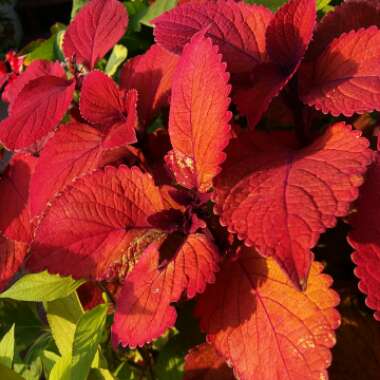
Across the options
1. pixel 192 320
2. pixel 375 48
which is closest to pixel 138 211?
pixel 192 320

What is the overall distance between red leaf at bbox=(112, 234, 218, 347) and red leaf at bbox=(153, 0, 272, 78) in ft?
0.63

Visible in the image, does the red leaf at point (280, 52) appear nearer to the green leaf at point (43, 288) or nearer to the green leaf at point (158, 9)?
the green leaf at point (43, 288)

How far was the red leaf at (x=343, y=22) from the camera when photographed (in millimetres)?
604

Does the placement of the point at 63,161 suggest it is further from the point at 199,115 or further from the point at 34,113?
the point at 199,115

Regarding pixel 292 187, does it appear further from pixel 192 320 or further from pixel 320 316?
pixel 192 320

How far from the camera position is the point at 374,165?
1.52 feet

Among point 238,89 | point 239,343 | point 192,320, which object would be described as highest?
point 238,89

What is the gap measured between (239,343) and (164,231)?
0.40 ft

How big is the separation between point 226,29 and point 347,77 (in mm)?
138

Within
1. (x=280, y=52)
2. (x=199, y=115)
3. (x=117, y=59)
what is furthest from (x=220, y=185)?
(x=117, y=59)

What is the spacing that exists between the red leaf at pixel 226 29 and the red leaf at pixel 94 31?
5.1 inches

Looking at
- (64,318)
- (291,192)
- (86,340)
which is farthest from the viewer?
(64,318)

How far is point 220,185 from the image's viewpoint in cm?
46

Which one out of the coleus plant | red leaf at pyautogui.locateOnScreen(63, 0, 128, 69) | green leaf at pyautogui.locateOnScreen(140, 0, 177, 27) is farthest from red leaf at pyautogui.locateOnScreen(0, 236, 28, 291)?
green leaf at pyautogui.locateOnScreen(140, 0, 177, 27)
